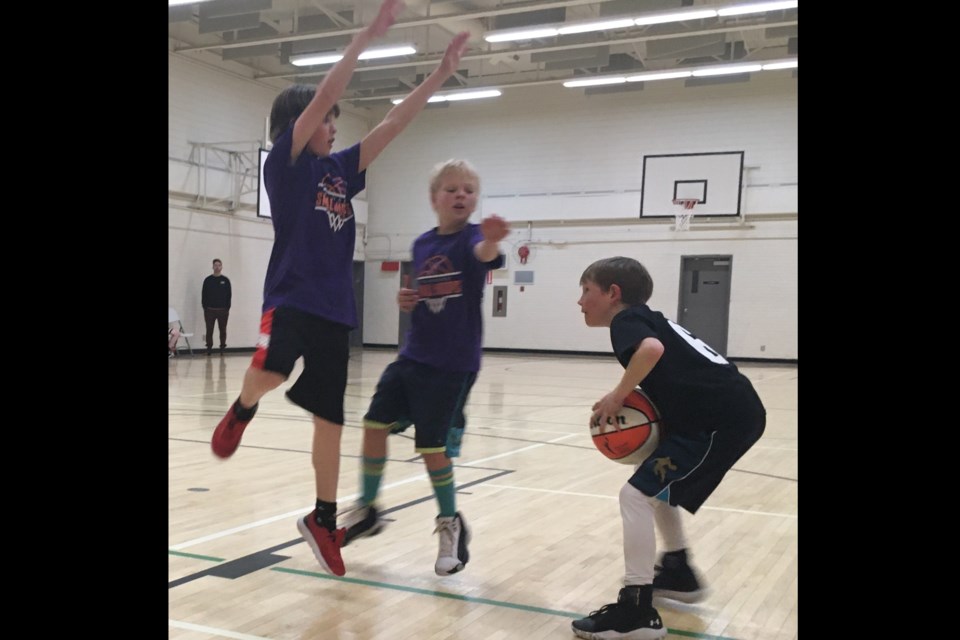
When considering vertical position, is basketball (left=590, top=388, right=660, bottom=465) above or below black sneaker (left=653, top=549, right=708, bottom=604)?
above

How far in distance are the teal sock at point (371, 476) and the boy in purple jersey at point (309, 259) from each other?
34cm

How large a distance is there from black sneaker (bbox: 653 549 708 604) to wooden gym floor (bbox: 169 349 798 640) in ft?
0.15

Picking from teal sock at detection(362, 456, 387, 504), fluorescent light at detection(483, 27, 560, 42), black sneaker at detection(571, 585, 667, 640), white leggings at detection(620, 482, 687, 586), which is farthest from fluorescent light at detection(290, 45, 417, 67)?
black sneaker at detection(571, 585, 667, 640)

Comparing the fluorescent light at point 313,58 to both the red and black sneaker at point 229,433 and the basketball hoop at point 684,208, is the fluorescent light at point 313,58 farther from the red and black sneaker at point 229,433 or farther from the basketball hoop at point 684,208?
the red and black sneaker at point 229,433

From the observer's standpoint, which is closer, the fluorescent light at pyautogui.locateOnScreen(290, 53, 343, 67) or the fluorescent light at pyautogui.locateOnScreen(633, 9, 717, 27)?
the fluorescent light at pyautogui.locateOnScreen(633, 9, 717, 27)

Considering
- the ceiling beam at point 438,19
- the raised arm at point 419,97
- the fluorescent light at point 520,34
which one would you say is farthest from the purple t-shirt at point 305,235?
the fluorescent light at point 520,34

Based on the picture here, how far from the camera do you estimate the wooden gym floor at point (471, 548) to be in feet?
8.15

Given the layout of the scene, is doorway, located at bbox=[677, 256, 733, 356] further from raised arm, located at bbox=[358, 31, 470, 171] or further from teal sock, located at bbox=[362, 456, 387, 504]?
raised arm, located at bbox=[358, 31, 470, 171]

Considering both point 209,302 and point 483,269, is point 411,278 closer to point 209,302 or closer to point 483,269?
point 483,269

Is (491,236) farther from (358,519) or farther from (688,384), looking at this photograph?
(358,519)

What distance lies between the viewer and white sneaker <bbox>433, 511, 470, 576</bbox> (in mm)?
2834

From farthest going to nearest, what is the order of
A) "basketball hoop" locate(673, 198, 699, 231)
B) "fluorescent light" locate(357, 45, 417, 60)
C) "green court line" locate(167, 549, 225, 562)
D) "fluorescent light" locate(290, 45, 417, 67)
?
"basketball hoop" locate(673, 198, 699, 231) → "fluorescent light" locate(290, 45, 417, 67) → "fluorescent light" locate(357, 45, 417, 60) → "green court line" locate(167, 549, 225, 562)
